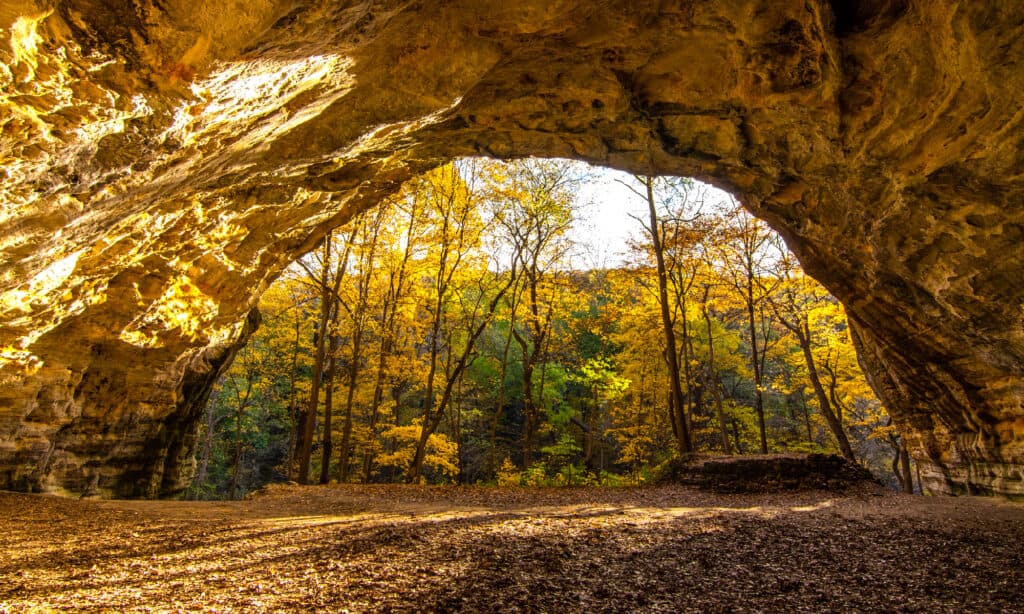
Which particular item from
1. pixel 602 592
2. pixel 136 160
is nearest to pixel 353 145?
pixel 136 160

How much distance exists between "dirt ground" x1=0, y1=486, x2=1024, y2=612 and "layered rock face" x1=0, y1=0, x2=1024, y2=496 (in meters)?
2.68

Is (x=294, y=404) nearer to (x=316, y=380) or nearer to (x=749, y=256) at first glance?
(x=316, y=380)

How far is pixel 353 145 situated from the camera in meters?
6.03

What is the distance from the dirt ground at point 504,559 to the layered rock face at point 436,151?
2679 millimetres

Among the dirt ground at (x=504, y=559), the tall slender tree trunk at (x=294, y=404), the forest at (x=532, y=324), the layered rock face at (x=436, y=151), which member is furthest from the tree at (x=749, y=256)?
the tall slender tree trunk at (x=294, y=404)

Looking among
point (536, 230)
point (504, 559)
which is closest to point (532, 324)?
point (536, 230)

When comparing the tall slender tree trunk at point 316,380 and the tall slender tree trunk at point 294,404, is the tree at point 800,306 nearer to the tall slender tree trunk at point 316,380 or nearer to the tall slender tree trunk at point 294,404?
the tall slender tree trunk at point 316,380

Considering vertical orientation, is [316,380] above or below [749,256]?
below

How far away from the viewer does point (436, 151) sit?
8.22 m

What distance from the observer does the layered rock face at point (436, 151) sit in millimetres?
3072

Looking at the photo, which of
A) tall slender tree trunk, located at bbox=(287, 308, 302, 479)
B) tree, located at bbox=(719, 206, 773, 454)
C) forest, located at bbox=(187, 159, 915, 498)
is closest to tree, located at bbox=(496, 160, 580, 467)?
forest, located at bbox=(187, 159, 915, 498)

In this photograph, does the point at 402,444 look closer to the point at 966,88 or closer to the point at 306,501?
the point at 306,501

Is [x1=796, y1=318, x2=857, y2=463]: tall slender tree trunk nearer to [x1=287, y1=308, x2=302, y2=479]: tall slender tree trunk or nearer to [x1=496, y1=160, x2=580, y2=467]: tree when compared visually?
[x1=496, y1=160, x2=580, y2=467]: tree

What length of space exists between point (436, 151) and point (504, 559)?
268 inches
